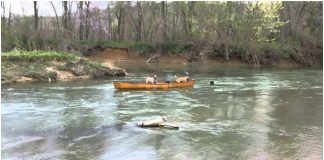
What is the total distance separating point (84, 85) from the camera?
90.3ft

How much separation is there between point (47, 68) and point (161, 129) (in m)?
17.3

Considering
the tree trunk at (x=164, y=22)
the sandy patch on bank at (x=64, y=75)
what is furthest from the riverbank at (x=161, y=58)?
the sandy patch on bank at (x=64, y=75)

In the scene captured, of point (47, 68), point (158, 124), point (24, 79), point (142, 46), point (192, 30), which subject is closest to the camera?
point (158, 124)

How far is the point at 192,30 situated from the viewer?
5688cm

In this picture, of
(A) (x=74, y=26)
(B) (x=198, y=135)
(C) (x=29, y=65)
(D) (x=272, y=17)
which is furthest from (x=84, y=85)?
(A) (x=74, y=26)

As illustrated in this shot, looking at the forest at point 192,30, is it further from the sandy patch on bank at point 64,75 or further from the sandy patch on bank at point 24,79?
the sandy patch on bank at point 24,79

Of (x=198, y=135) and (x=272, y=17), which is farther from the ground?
(x=272, y=17)

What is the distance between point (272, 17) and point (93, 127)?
4240 cm

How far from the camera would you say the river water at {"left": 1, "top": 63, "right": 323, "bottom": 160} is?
12.5 meters

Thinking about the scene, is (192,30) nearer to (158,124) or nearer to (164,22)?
(164,22)

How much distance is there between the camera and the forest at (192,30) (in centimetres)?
5191

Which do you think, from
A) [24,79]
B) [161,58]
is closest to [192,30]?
[161,58]

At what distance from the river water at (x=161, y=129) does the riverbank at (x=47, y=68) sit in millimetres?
2336

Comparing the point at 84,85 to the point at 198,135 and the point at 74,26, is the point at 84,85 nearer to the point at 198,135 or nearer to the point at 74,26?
the point at 198,135
